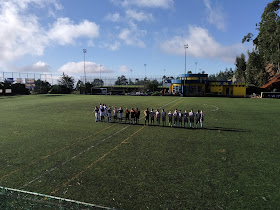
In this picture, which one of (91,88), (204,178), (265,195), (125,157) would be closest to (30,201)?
(125,157)

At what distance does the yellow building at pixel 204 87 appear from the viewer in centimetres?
6266

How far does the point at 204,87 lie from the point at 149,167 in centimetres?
5844

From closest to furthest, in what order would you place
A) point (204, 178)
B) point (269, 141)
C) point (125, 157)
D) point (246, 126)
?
point (204, 178)
point (125, 157)
point (269, 141)
point (246, 126)

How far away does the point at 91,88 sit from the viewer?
273ft

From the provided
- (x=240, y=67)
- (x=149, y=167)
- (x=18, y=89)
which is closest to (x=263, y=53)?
→ (x=240, y=67)

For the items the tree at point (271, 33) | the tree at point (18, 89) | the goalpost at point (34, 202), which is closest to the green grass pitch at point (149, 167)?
the goalpost at point (34, 202)

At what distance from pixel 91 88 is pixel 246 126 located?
71.2 meters

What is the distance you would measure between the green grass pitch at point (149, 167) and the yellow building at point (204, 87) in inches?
1909

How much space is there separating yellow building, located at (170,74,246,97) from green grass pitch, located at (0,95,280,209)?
159 feet

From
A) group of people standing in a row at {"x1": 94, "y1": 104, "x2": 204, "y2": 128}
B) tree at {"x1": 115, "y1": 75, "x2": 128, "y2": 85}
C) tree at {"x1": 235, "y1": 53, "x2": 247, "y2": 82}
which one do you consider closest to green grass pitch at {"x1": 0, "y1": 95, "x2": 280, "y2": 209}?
group of people standing in a row at {"x1": 94, "y1": 104, "x2": 204, "y2": 128}

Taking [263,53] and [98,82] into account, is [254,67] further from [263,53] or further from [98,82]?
[98,82]

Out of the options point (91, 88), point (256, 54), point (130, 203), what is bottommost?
point (130, 203)

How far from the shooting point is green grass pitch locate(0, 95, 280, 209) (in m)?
7.26

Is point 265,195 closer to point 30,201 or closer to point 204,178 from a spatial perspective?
A: point 204,178
